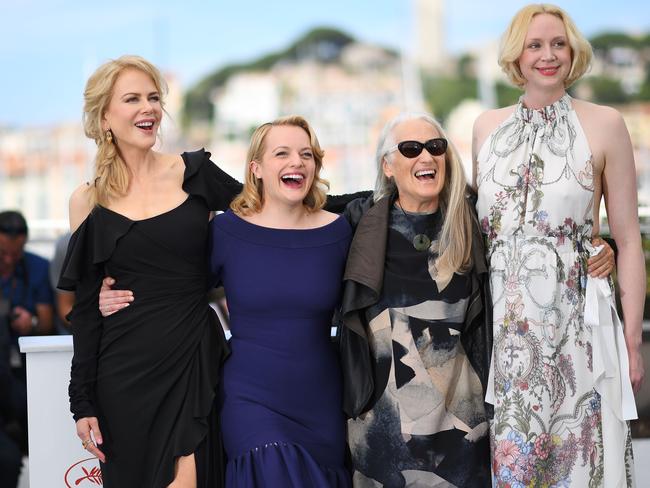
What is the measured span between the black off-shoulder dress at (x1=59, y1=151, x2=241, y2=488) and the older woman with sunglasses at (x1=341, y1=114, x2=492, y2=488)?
493 millimetres

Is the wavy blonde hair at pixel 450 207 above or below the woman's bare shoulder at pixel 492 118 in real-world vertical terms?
below

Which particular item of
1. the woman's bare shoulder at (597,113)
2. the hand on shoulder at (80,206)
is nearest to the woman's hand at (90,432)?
the hand on shoulder at (80,206)

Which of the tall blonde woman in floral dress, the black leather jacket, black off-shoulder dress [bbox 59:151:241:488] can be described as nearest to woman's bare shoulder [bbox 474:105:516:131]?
the tall blonde woman in floral dress

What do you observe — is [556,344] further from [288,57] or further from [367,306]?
[288,57]

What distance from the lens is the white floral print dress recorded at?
3.11 m

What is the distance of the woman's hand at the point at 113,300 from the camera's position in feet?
10.6

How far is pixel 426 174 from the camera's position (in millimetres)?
3246

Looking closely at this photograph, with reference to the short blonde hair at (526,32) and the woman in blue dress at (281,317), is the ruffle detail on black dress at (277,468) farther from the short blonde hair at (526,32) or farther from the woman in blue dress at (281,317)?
the short blonde hair at (526,32)

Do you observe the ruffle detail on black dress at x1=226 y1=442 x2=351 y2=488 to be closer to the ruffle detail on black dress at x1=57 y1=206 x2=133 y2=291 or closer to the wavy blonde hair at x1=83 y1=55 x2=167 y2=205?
the ruffle detail on black dress at x1=57 y1=206 x2=133 y2=291

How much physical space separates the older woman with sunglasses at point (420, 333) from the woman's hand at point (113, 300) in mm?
714

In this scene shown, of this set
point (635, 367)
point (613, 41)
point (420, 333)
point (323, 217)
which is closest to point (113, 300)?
point (323, 217)

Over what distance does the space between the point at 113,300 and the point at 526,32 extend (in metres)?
1.59

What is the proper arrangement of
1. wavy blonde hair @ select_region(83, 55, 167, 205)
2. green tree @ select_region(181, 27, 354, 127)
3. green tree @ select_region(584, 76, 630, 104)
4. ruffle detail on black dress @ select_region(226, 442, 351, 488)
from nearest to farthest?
ruffle detail on black dress @ select_region(226, 442, 351, 488) → wavy blonde hair @ select_region(83, 55, 167, 205) → green tree @ select_region(584, 76, 630, 104) → green tree @ select_region(181, 27, 354, 127)

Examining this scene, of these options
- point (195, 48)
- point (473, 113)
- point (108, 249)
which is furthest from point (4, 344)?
point (195, 48)
